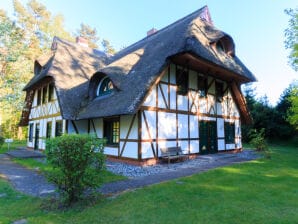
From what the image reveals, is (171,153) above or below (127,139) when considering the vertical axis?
below

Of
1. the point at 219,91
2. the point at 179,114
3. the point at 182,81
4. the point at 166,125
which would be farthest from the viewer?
the point at 219,91

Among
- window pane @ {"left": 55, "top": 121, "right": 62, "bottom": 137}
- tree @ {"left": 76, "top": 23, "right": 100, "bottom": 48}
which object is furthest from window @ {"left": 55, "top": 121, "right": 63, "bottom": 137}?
tree @ {"left": 76, "top": 23, "right": 100, "bottom": 48}

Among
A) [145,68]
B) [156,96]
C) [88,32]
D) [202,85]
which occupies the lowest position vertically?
[156,96]

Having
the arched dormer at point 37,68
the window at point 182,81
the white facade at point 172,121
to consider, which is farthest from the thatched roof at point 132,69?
the arched dormer at point 37,68

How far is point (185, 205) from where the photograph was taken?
4.68 m

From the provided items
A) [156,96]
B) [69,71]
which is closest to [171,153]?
[156,96]

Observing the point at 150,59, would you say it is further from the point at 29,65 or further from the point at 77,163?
the point at 29,65

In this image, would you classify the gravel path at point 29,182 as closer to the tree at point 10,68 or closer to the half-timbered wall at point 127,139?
the half-timbered wall at point 127,139

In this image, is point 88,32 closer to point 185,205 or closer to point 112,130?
point 112,130

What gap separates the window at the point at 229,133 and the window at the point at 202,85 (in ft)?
9.81

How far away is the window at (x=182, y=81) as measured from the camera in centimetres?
1173

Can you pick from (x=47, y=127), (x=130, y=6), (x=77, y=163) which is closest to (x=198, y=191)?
(x=77, y=163)

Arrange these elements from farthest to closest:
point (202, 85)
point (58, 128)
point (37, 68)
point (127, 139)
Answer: point (37, 68) < point (58, 128) < point (202, 85) < point (127, 139)

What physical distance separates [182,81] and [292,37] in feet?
29.8
